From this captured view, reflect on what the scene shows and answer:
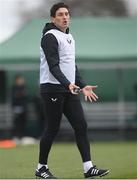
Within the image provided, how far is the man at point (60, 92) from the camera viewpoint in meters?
8.83

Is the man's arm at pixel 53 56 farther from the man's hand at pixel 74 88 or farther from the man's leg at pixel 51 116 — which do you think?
the man's leg at pixel 51 116

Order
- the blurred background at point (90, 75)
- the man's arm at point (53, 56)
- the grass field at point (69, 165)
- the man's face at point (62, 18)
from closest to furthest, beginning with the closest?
the man's arm at point (53, 56) → the man's face at point (62, 18) → the grass field at point (69, 165) → the blurred background at point (90, 75)

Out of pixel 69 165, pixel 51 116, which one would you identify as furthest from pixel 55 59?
pixel 69 165

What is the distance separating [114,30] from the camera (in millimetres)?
21688

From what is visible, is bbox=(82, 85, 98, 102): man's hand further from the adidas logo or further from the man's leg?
the adidas logo

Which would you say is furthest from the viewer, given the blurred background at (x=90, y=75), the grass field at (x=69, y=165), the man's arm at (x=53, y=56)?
the blurred background at (x=90, y=75)

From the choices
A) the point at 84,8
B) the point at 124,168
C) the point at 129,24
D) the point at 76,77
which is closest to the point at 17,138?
the point at 129,24

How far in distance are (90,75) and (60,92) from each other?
14629 mm

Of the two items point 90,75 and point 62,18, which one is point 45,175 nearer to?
point 62,18

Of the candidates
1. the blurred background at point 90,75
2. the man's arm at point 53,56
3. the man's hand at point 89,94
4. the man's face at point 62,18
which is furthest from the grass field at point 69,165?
the blurred background at point 90,75

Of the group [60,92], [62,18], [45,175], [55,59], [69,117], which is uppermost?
[62,18]

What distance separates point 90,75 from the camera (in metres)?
23.5

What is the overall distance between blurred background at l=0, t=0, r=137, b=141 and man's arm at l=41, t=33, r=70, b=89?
11.7 meters

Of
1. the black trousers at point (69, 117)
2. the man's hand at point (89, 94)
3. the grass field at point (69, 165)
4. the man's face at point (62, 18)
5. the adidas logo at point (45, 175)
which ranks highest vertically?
the man's face at point (62, 18)
